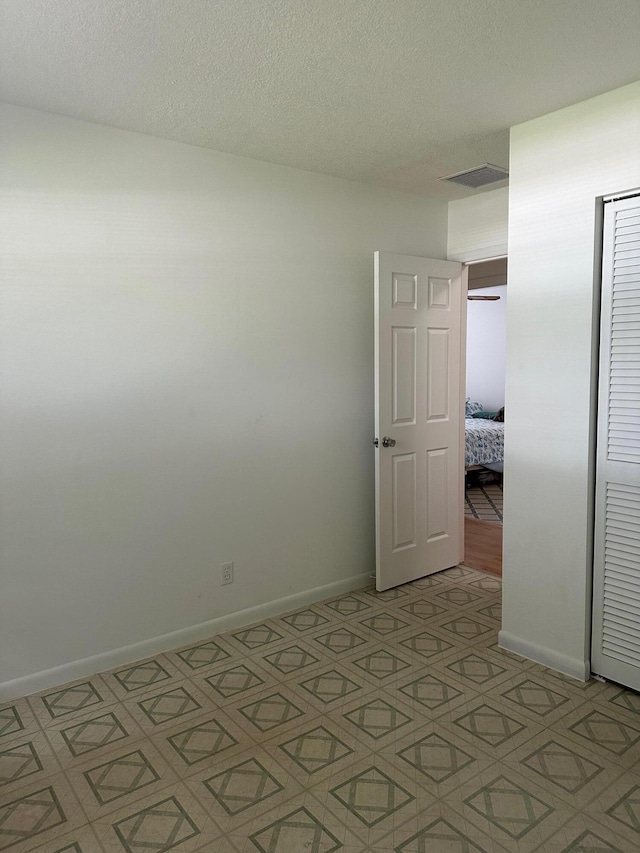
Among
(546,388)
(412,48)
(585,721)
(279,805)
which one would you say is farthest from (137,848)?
(412,48)

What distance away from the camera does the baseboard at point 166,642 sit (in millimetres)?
2797

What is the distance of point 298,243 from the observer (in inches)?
140

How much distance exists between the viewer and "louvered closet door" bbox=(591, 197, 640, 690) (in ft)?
8.57

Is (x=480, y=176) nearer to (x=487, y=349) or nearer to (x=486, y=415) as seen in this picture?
(x=486, y=415)

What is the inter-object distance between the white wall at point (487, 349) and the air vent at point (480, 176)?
196 inches

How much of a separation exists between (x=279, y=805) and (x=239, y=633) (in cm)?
133

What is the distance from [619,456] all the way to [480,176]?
6.00 ft

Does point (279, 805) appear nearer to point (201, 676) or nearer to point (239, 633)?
point (201, 676)

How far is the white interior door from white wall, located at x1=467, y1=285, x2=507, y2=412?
15.0 feet

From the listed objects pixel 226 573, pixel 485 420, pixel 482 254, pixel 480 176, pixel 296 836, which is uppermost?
→ pixel 480 176

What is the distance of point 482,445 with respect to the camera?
700 centimetres

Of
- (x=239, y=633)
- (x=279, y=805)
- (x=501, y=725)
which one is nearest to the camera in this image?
(x=279, y=805)

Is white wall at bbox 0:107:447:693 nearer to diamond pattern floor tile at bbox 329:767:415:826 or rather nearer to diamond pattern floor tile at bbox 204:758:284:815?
diamond pattern floor tile at bbox 204:758:284:815

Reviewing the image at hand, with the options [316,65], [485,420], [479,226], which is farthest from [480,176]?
[485,420]
